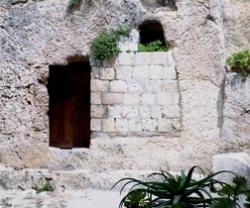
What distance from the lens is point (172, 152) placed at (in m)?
8.01

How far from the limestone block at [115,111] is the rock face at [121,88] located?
16 millimetres

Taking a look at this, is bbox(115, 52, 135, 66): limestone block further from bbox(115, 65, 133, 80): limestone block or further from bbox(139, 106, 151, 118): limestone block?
bbox(139, 106, 151, 118): limestone block

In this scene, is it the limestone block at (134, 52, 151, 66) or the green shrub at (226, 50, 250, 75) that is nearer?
the green shrub at (226, 50, 250, 75)

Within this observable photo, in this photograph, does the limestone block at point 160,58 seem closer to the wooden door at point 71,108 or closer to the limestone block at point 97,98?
the limestone block at point 97,98

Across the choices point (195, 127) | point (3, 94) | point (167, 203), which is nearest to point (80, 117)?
point (3, 94)

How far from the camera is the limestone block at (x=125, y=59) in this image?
27.0ft

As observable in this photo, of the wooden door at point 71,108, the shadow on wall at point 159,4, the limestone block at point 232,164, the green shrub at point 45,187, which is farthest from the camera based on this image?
the wooden door at point 71,108

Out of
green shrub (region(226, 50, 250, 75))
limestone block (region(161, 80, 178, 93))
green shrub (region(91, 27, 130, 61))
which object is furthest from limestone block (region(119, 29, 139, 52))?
green shrub (region(226, 50, 250, 75))

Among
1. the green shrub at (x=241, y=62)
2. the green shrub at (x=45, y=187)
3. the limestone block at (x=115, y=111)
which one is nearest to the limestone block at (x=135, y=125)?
the limestone block at (x=115, y=111)

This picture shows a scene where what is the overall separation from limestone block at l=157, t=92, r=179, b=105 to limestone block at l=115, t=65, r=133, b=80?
1.91 feet

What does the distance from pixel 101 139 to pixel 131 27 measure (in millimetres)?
1897

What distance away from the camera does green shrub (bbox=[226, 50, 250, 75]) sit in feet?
25.9

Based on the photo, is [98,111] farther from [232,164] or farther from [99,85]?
[232,164]

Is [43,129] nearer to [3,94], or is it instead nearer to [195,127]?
[3,94]
